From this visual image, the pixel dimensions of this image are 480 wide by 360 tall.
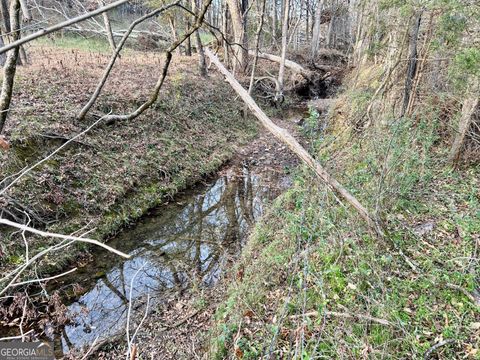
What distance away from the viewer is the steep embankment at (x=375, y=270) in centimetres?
287

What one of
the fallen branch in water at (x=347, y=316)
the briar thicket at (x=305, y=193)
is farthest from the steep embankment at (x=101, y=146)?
the fallen branch in water at (x=347, y=316)

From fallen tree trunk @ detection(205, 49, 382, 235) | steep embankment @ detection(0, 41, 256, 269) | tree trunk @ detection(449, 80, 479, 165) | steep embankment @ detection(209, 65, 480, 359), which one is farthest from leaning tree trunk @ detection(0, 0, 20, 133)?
tree trunk @ detection(449, 80, 479, 165)

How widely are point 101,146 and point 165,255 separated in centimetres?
319

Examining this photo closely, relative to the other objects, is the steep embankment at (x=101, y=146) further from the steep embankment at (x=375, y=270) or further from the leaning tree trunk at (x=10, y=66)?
the steep embankment at (x=375, y=270)

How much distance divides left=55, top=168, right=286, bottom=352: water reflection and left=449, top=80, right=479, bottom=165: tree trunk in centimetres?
375

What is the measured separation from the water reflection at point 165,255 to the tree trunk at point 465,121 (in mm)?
3752

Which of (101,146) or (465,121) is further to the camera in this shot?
(101,146)

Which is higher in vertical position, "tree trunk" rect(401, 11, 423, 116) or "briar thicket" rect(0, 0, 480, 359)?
"tree trunk" rect(401, 11, 423, 116)

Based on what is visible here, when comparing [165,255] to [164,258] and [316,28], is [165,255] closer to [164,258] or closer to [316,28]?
[164,258]

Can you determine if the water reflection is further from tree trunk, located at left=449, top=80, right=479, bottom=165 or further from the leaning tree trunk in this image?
tree trunk, located at left=449, top=80, right=479, bottom=165

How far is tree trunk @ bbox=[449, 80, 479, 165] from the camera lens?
4547 mm

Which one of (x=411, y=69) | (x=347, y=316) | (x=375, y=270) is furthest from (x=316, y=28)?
(x=347, y=316)

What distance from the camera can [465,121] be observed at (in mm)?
4793

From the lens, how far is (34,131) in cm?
626
